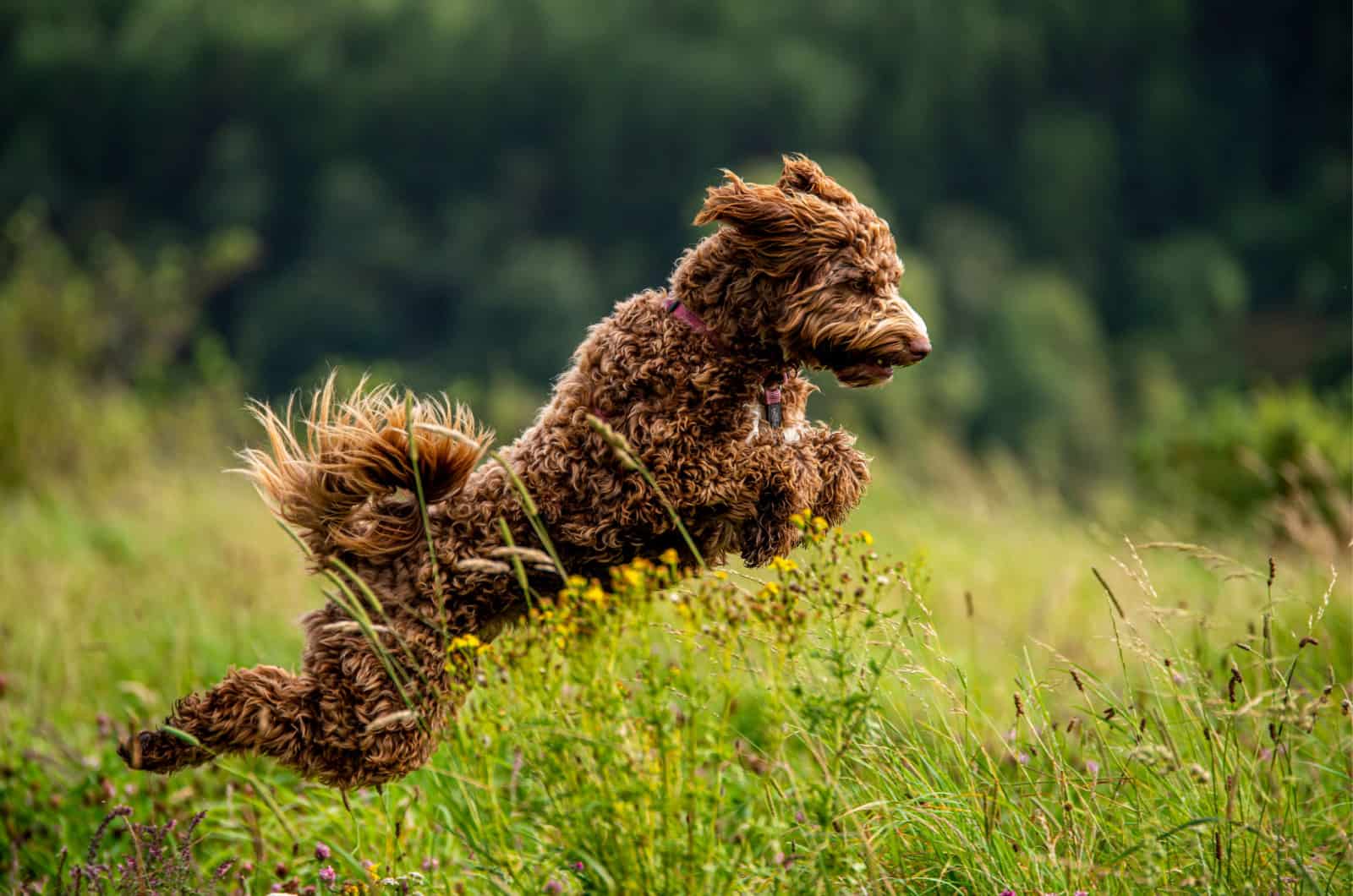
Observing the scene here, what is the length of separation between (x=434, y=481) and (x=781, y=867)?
3.83 feet

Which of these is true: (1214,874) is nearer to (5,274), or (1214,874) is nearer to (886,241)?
(886,241)

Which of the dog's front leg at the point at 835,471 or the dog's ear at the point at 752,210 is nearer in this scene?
the dog's ear at the point at 752,210

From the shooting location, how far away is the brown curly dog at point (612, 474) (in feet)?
8.90

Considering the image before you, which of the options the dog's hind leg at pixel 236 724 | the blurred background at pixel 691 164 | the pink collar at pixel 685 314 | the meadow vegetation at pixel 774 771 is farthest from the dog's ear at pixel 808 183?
the blurred background at pixel 691 164

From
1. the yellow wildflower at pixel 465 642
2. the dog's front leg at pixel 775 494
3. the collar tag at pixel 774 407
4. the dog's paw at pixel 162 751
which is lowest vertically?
the yellow wildflower at pixel 465 642

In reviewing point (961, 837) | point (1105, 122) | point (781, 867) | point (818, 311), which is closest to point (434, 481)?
point (818, 311)

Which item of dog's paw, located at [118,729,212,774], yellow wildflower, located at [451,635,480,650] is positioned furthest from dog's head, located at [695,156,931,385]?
dog's paw, located at [118,729,212,774]

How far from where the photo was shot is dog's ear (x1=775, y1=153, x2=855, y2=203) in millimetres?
2840

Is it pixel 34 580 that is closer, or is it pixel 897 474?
pixel 34 580

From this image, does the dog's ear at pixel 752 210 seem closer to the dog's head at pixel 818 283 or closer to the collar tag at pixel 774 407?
the dog's head at pixel 818 283

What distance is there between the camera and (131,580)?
819 centimetres

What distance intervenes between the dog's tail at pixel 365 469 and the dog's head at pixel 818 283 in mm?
732

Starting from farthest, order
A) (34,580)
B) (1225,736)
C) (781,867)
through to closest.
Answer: (34,580) → (1225,736) → (781,867)

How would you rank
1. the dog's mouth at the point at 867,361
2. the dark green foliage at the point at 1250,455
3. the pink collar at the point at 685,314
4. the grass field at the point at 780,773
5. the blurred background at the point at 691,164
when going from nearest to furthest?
the grass field at the point at 780,773, the dog's mouth at the point at 867,361, the pink collar at the point at 685,314, the dark green foliage at the point at 1250,455, the blurred background at the point at 691,164
